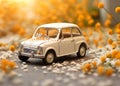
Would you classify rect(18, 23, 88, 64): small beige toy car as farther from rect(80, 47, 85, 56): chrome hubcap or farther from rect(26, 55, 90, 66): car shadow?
rect(26, 55, 90, 66): car shadow

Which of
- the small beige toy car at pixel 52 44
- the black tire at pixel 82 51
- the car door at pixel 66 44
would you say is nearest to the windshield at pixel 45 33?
the small beige toy car at pixel 52 44

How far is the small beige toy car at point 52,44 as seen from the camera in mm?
7910

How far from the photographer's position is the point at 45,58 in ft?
25.8

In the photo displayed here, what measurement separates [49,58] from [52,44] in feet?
1.02

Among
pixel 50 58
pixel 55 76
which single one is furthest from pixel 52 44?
pixel 55 76

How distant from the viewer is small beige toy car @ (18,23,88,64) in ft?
26.0

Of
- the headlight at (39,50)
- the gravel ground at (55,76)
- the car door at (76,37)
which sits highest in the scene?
the car door at (76,37)

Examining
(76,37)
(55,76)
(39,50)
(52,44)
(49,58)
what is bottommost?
(55,76)

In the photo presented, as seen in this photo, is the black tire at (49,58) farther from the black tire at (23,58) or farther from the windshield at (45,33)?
the black tire at (23,58)

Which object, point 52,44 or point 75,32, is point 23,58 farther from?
point 75,32

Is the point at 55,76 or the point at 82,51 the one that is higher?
the point at 82,51

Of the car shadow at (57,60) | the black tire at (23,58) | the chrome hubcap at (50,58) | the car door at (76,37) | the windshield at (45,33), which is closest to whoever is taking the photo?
the chrome hubcap at (50,58)

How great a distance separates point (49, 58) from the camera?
7988mm

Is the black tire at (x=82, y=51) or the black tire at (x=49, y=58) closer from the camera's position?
the black tire at (x=49, y=58)
